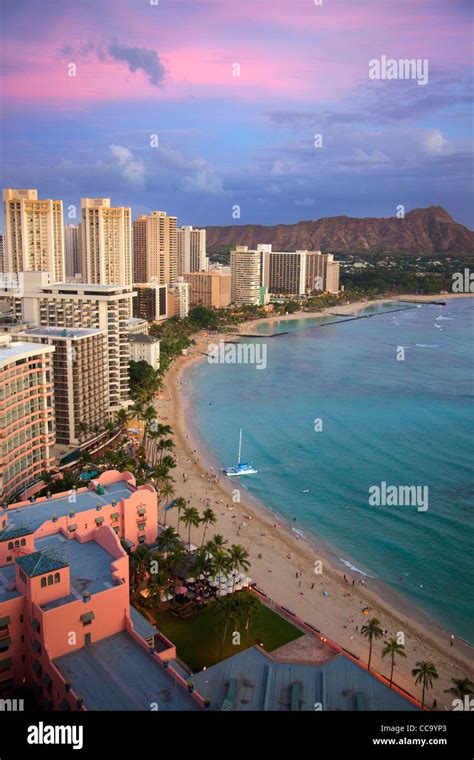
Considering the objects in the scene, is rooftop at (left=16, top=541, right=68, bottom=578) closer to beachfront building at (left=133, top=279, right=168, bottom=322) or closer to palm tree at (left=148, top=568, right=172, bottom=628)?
palm tree at (left=148, top=568, right=172, bottom=628)

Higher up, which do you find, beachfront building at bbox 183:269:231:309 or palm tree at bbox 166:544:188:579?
beachfront building at bbox 183:269:231:309

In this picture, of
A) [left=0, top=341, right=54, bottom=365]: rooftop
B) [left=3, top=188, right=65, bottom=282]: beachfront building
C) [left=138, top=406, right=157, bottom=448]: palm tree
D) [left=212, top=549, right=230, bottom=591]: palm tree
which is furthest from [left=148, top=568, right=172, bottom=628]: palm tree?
[left=3, top=188, right=65, bottom=282]: beachfront building

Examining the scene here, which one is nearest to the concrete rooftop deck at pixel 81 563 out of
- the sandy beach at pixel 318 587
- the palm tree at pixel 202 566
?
the palm tree at pixel 202 566

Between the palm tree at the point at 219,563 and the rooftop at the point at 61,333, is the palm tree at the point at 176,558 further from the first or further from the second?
the rooftop at the point at 61,333

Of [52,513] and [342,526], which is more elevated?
[52,513]

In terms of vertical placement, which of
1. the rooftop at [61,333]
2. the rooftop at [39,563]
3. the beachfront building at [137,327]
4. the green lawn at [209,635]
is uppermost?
the rooftop at [61,333]
